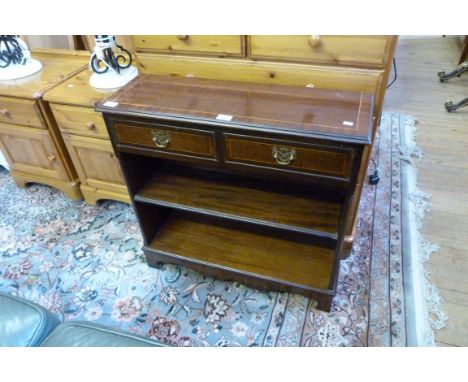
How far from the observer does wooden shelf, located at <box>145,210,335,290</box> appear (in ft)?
4.32

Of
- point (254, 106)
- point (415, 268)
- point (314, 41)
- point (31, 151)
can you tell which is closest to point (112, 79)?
point (31, 151)

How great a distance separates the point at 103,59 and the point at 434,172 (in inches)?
74.0

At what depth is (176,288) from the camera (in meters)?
1.43

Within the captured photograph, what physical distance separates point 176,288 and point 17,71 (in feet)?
4.40

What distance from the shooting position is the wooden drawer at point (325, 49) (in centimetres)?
96

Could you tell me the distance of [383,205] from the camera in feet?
5.75

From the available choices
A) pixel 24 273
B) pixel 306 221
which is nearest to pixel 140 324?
pixel 24 273

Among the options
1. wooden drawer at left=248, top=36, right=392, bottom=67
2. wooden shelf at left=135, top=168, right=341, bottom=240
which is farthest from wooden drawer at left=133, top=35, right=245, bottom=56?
wooden shelf at left=135, top=168, right=341, bottom=240

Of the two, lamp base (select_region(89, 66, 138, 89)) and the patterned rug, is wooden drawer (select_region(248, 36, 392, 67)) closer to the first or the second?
lamp base (select_region(89, 66, 138, 89))

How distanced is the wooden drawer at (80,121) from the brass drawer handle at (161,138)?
1.75ft

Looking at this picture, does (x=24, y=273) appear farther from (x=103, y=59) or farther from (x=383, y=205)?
(x=383, y=205)

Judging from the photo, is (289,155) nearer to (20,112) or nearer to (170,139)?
(170,139)
